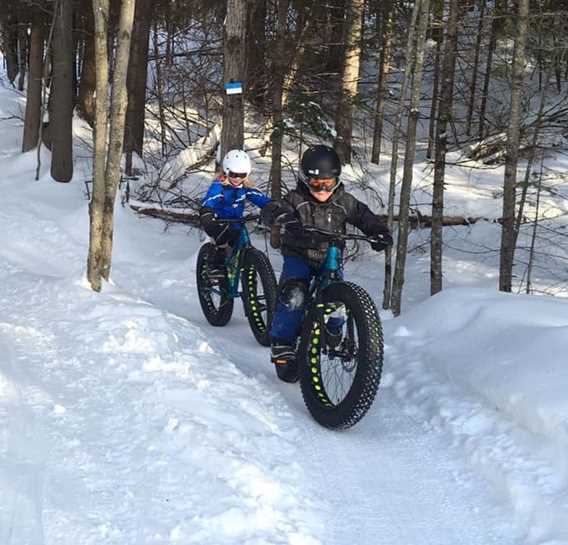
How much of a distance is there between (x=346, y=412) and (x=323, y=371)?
2.15 ft

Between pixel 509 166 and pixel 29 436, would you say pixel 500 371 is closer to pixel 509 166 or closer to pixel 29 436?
pixel 29 436

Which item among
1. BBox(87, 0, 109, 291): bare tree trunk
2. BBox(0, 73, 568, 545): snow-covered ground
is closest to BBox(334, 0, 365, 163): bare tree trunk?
BBox(87, 0, 109, 291): bare tree trunk

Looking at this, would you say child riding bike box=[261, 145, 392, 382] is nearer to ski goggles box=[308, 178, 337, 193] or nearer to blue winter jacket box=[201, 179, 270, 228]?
ski goggles box=[308, 178, 337, 193]

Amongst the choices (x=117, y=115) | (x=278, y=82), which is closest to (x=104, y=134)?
(x=117, y=115)

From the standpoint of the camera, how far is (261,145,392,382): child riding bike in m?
4.86

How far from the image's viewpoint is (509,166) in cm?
868

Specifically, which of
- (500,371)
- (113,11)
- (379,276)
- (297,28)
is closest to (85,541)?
(500,371)

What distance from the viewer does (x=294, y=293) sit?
508cm

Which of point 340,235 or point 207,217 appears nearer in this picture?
point 340,235

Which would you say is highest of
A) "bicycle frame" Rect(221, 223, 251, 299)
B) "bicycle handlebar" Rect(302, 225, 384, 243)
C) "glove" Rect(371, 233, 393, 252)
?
"bicycle handlebar" Rect(302, 225, 384, 243)

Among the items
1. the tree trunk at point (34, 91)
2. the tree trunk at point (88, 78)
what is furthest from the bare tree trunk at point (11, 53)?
the tree trunk at point (34, 91)

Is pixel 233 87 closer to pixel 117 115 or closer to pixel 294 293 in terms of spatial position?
pixel 117 115

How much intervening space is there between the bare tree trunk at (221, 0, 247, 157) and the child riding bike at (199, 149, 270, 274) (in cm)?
229

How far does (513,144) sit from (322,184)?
465cm
